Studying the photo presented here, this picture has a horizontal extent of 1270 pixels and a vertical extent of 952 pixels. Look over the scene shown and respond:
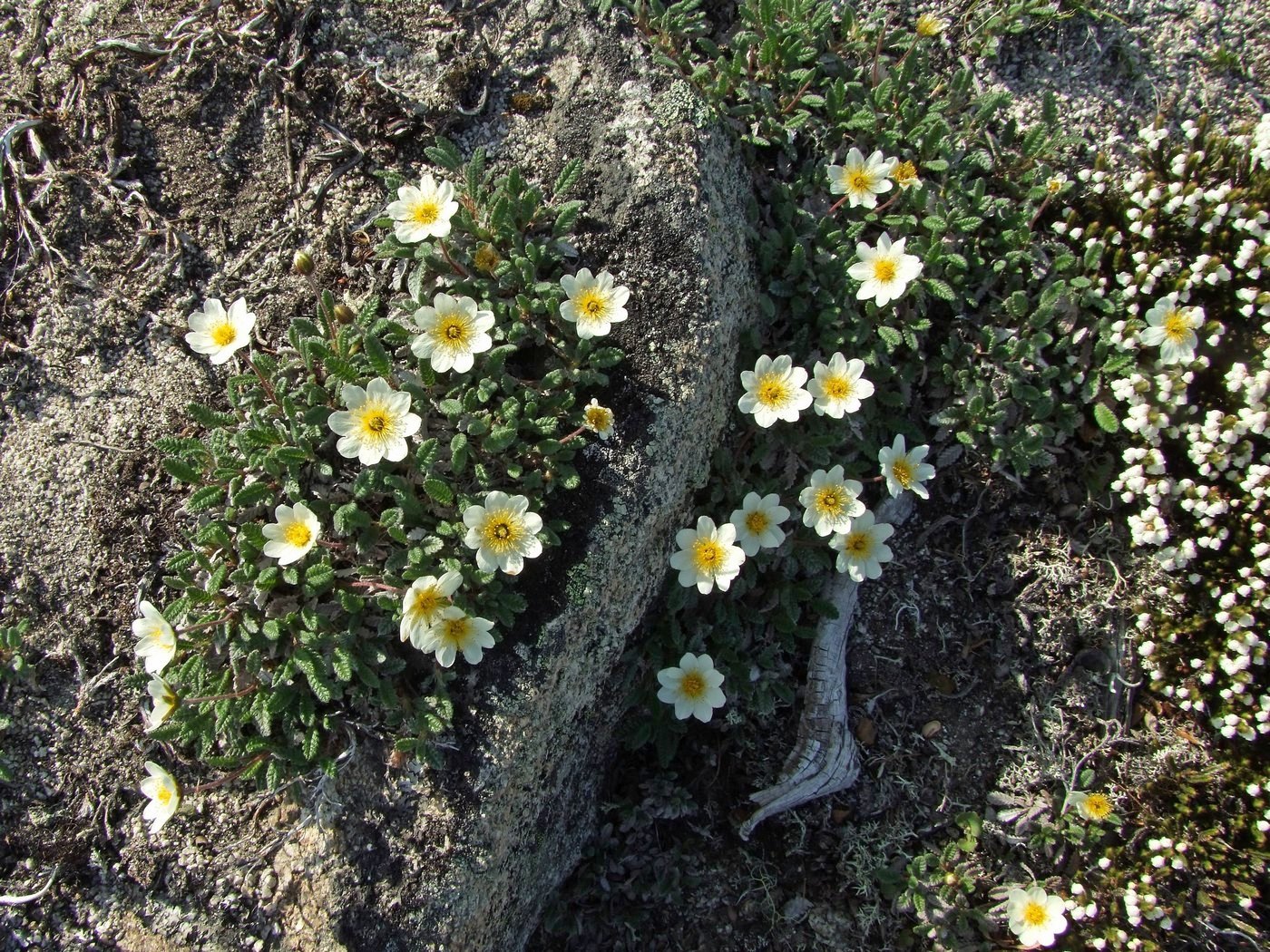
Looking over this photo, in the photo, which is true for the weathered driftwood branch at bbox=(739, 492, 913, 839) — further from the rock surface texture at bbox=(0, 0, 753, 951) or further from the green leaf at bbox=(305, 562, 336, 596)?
the green leaf at bbox=(305, 562, 336, 596)

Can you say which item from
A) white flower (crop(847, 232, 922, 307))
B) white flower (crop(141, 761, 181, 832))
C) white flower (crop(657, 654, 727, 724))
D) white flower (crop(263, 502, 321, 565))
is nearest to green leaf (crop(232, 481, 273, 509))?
white flower (crop(263, 502, 321, 565))

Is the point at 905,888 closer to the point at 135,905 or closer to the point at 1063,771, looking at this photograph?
the point at 1063,771

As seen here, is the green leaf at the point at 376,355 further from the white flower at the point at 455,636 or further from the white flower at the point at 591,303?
the white flower at the point at 455,636

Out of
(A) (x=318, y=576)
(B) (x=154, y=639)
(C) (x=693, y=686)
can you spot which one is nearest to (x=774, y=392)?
(C) (x=693, y=686)

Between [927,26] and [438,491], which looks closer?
[438,491]

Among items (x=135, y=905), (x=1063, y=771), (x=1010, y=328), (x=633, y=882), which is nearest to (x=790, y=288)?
(x=1010, y=328)

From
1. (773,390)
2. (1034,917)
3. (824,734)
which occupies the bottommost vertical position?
(1034,917)

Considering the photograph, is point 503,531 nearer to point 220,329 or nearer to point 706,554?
point 706,554
